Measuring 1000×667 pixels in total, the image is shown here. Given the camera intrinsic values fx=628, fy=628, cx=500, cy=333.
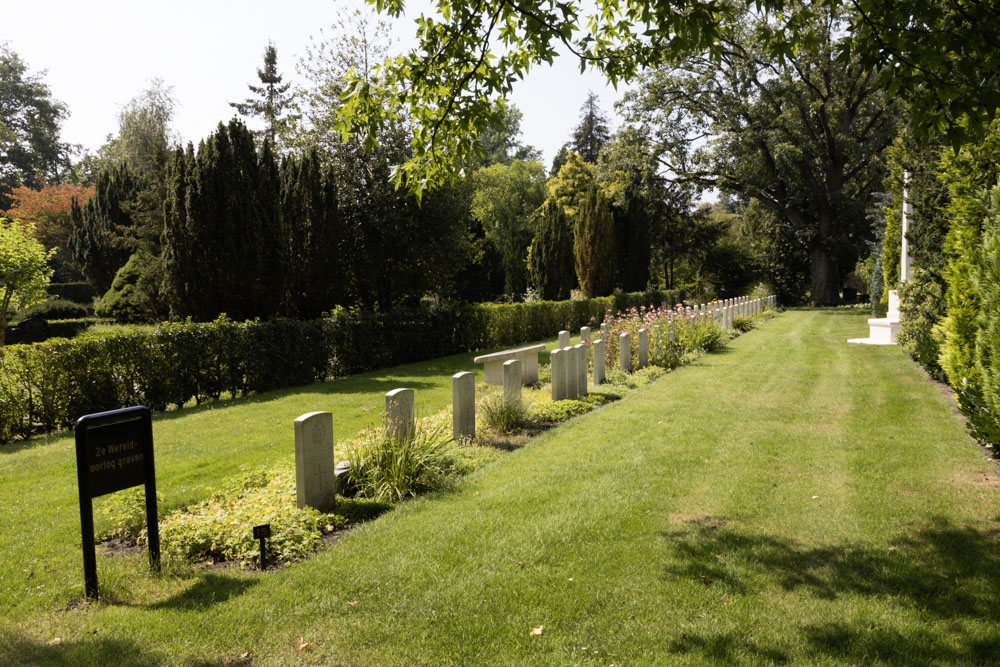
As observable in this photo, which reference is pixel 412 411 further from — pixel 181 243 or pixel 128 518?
pixel 181 243

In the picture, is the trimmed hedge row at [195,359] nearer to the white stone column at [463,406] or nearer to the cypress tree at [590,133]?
the white stone column at [463,406]

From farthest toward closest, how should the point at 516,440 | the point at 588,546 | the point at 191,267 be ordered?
the point at 191,267
the point at 516,440
the point at 588,546

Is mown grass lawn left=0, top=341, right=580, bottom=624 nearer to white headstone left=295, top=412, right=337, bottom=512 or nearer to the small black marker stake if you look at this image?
the small black marker stake

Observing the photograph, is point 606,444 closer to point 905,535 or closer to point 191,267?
point 905,535

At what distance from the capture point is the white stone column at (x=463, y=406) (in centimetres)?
791

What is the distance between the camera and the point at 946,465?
6648mm

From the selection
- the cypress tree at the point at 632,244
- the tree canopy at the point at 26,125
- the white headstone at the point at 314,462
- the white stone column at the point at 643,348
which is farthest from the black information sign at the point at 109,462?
the tree canopy at the point at 26,125

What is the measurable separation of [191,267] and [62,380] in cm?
462

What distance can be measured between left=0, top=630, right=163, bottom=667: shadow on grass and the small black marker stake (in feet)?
3.46

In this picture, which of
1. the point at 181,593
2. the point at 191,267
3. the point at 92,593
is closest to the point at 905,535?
the point at 181,593

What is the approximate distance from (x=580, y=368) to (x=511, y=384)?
7.83 ft

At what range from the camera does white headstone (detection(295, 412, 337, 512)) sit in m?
5.45

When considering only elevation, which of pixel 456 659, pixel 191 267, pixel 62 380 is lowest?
pixel 456 659

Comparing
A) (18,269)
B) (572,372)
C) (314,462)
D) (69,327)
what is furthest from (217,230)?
(69,327)
